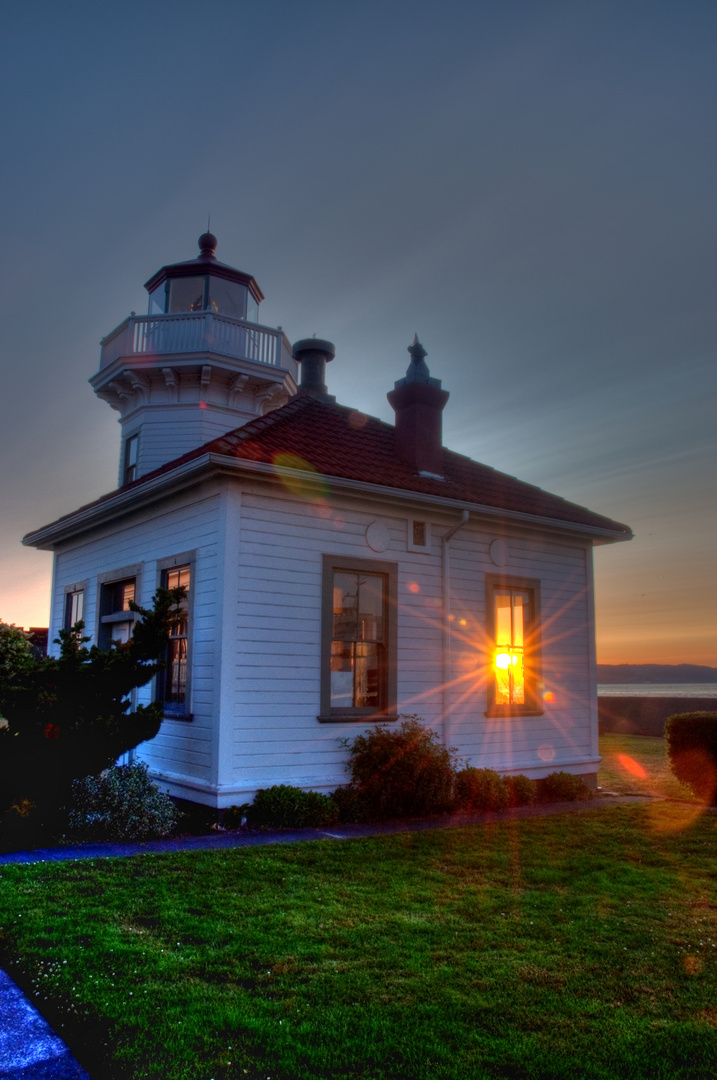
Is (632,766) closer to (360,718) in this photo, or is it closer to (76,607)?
(360,718)

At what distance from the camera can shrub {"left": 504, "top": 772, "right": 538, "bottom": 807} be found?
10.9 m

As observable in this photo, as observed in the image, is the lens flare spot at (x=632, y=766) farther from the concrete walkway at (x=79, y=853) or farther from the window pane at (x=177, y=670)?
the window pane at (x=177, y=670)

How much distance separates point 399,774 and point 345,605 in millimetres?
2192

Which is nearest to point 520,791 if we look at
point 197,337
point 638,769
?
point 638,769

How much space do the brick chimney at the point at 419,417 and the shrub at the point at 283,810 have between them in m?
5.26

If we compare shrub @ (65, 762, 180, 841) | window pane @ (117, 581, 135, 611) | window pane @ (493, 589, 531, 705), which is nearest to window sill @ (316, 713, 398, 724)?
shrub @ (65, 762, 180, 841)

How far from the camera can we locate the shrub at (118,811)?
7.94 metres

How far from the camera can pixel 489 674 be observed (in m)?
11.5

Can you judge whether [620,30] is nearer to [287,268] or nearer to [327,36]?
[327,36]

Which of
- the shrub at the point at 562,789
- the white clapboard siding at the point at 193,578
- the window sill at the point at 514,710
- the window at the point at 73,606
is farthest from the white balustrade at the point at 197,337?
the shrub at the point at 562,789

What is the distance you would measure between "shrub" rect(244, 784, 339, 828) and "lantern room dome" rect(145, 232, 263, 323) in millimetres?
10518

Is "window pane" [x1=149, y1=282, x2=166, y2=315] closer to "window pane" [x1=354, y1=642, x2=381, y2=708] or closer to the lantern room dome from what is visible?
the lantern room dome

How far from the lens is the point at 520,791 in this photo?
10961 millimetres

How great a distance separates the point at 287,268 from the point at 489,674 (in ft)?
22.3
